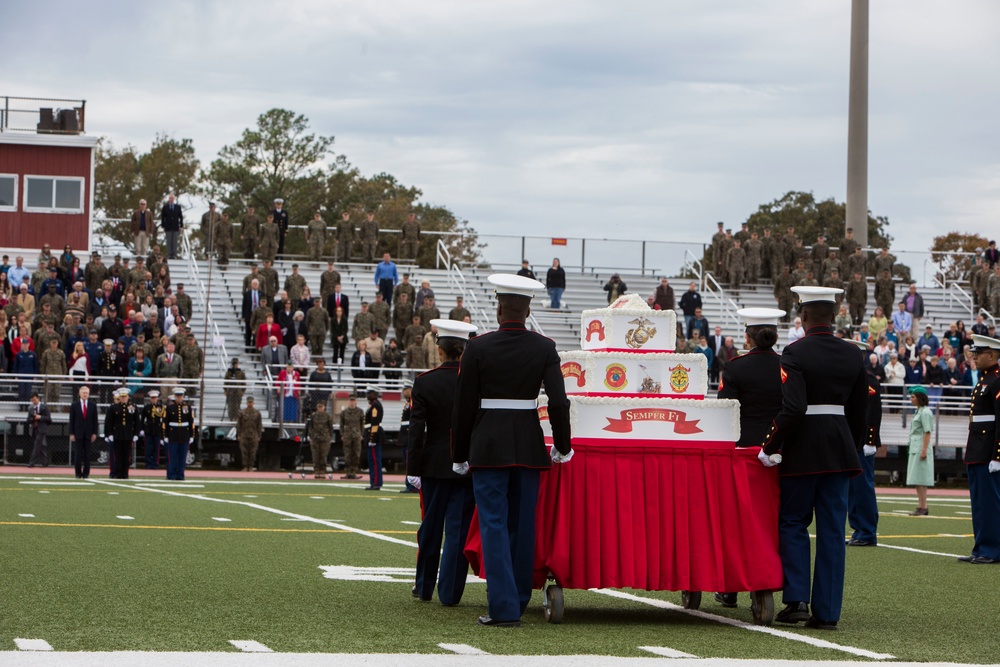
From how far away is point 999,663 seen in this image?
7828mm

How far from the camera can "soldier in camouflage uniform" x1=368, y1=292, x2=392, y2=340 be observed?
34938 mm

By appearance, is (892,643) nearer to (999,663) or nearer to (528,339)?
(999,663)

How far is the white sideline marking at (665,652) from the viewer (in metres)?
7.73

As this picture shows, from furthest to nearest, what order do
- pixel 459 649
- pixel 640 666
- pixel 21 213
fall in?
pixel 21 213 < pixel 459 649 < pixel 640 666

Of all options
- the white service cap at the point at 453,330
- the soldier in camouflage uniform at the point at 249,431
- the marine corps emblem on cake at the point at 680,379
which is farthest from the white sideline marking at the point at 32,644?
the soldier in camouflage uniform at the point at 249,431

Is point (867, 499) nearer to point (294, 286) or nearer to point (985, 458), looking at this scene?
point (985, 458)

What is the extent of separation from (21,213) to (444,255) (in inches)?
477

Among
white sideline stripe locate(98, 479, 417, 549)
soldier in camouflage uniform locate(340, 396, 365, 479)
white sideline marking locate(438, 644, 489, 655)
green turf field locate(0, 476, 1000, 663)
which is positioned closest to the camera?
white sideline marking locate(438, 644, 489, 655)

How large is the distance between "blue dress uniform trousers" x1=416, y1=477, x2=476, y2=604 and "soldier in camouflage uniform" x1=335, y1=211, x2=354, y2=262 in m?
30.6

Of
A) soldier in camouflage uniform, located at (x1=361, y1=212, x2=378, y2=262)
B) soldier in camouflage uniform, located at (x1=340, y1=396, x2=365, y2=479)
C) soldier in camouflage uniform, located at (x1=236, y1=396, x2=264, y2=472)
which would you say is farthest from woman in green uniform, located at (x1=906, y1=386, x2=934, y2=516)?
soldier in camouflage uniform, located at (x1=361, y1=212, x2=378, y2=262)

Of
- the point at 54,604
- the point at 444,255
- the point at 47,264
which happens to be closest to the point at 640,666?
the point at 54,604

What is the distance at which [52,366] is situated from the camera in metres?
30.0

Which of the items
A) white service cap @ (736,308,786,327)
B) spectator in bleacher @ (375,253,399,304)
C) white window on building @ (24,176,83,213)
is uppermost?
white window on building @ (24,176,83,213)

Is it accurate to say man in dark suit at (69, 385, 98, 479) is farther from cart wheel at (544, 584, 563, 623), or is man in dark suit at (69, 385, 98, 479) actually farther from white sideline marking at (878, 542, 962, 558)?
cart wheel at (544, 584, 563, 623)
